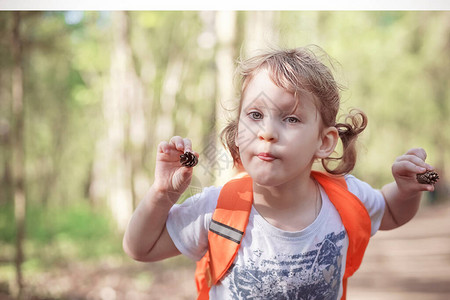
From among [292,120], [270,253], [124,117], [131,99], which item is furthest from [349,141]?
[124,117]

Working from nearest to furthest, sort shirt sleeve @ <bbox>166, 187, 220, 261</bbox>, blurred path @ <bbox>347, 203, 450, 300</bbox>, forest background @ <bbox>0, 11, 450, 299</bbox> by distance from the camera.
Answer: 1. shirt sleeve @ <bbox>166, 187, 220, 261</bbox>
2. blurred path @ <bbox>347, 203, 450, 300</bbox>
3. forest background @ <bbox>0, 11, 450, 299</bbox>

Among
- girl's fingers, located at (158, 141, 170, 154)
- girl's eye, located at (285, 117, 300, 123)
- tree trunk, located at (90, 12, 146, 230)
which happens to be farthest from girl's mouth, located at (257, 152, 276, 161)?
tree trunk, located at (90, 12, 146, 230)

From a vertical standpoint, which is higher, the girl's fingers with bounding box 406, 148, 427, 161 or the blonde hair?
the blonde hair

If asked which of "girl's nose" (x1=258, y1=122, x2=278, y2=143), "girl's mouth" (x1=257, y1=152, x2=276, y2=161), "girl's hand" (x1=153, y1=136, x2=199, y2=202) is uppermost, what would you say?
"girl's nose" (x1=258, y1=122, x2=278, y2=143)

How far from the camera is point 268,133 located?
46.3 inches

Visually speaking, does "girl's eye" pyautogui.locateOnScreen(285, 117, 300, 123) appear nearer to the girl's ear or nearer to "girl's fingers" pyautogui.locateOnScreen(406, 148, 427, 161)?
the girl's ear

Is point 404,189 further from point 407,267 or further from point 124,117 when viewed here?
point 124,117

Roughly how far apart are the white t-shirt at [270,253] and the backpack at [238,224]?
25mm

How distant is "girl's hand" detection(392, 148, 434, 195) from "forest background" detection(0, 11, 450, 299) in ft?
14.1

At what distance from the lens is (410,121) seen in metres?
9.41

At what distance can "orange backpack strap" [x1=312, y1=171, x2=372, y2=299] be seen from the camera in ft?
4.38

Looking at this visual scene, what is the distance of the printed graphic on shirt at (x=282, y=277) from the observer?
1.23 meters

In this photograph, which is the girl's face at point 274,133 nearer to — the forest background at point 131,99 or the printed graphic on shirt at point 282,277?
the printed graphic on shirt at point 282,277

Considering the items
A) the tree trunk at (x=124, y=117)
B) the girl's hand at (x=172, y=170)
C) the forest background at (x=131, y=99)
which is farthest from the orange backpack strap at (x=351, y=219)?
the tree trunk at (x=124, y=117)
